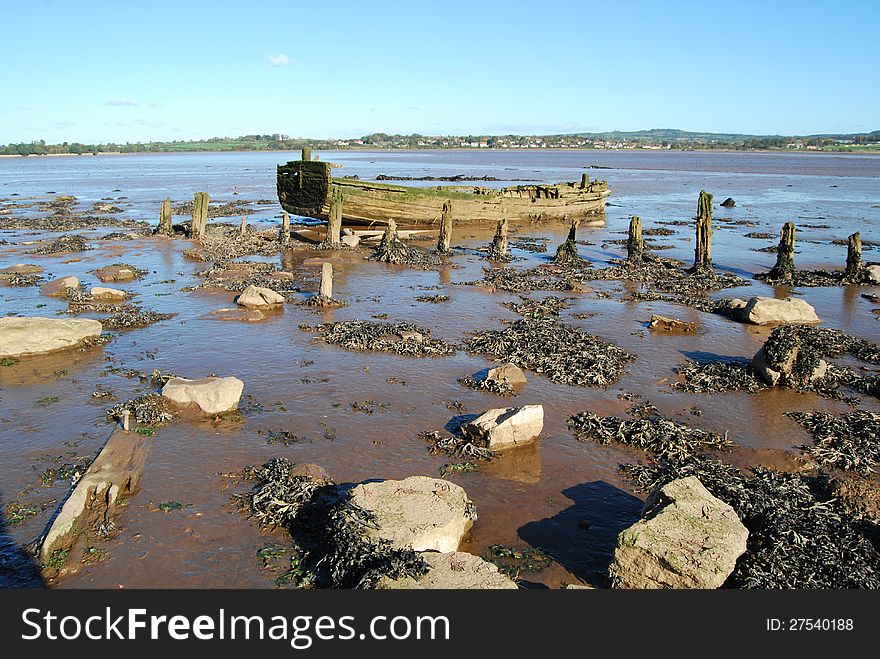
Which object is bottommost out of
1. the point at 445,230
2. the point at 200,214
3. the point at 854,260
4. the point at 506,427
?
the point at 506,427

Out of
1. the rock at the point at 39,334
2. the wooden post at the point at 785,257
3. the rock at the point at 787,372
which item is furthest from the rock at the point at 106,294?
the wooden post at the point at 785,257

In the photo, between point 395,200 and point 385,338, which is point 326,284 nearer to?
point 385,338

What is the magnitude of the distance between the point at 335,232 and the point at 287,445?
1940 cm

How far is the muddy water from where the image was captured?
23.5 feet

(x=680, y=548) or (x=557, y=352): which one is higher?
(x=557, y=352)

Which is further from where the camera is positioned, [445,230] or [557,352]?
[445,230]

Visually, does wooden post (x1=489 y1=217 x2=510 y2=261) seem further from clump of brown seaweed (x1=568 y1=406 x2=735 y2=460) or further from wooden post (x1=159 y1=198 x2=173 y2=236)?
clump of brown seaweed (x1=568 y1=406 x2=735 y2=460)

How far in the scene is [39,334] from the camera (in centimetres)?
1305

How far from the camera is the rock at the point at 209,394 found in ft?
34.0

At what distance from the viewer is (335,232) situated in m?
27.8

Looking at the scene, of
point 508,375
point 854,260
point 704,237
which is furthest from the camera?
point 704,237

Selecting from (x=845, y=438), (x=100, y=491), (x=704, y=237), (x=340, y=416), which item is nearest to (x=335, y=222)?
(x=704, y=237)

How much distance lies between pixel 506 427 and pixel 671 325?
27.9 ft
